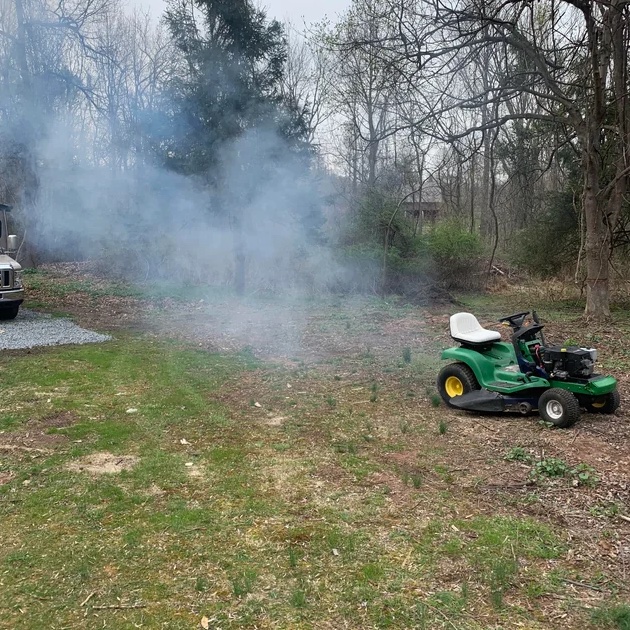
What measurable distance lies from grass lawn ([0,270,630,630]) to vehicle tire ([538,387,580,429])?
139 mm

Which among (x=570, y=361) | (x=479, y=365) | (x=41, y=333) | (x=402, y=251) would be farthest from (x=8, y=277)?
(x=402, y=251)

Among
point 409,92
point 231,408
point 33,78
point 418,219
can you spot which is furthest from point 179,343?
point 418,219

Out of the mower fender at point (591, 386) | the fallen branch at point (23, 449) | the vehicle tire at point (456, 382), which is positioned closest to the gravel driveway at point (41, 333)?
the fallen branch at point (23, 449)

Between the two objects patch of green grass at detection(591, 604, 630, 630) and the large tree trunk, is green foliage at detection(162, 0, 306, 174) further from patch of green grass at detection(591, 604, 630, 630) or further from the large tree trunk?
patch of green grass at detection(591, 604, 630, 630)

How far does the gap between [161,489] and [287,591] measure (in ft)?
5.11

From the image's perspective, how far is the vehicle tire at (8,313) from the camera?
1142cm

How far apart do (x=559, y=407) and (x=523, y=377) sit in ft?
1.57

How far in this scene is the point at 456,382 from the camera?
627 cm

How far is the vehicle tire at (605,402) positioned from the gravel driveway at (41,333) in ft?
25.9

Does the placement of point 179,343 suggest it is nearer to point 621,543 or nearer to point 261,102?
point 261,102

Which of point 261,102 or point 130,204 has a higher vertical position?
point 261,102

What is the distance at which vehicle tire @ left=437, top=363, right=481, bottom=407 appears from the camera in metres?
6.10

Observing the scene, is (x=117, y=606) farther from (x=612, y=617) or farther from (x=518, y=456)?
(x=518, y=456)

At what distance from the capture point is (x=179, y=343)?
991 centimetres
